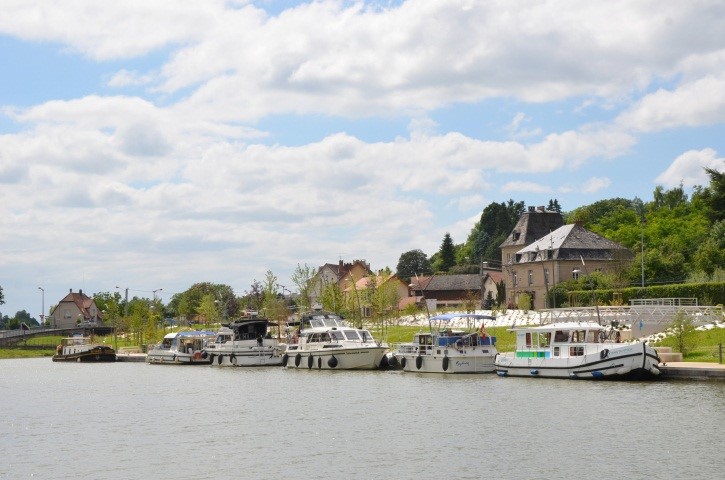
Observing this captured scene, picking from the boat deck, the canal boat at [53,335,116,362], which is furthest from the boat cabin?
the canal boat at [53,335,116,362]

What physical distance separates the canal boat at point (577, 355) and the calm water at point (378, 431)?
4.63 feet

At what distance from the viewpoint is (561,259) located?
113562 mm

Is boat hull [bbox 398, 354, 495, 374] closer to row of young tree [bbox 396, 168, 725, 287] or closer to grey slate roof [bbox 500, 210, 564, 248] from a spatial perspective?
row of young tree [bbox 396, 168, 725, 287]

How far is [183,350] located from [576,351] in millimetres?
49191

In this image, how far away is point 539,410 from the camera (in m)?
42.6

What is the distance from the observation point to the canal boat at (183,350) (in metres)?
92.6

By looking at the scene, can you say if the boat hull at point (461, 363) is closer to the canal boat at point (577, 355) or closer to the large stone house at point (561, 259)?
the canal boat at point (577, 355)

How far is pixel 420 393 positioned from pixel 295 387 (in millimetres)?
10468

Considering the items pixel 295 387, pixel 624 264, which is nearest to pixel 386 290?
pixel 624 264

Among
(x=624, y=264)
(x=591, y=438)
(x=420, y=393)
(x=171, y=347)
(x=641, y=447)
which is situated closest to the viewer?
(x=641, y=447)

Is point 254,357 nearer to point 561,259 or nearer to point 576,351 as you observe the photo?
point 576,351

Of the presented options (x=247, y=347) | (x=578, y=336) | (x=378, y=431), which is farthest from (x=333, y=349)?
(x=378, y=431)

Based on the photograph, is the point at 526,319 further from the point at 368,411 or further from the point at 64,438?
the point at 64,438

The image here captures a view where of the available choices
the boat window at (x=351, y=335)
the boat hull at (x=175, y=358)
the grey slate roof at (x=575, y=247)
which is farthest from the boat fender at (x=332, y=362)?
the grey slate roof at (x=575, y=247)
